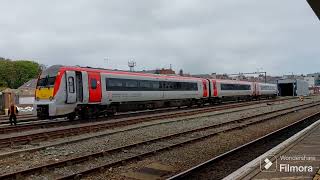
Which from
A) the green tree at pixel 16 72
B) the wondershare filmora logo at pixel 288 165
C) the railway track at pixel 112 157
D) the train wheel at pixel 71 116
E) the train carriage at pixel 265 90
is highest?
the green tree at pixel 16 72

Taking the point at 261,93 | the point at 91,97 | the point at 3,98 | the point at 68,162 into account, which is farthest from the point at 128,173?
the point at 261,93

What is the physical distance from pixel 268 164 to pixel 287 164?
469 mm

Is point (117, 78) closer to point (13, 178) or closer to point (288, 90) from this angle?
point (13, 178)

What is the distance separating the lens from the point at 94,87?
24.0m

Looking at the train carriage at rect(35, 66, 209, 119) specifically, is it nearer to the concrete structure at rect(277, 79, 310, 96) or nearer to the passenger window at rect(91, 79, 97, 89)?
the passenger window at rect(91, 79, 97, 89)

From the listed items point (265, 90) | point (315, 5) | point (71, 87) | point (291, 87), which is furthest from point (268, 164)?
point (291, 87)

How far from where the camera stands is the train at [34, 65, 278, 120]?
21828mm

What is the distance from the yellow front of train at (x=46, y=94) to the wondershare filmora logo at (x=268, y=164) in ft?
44.7

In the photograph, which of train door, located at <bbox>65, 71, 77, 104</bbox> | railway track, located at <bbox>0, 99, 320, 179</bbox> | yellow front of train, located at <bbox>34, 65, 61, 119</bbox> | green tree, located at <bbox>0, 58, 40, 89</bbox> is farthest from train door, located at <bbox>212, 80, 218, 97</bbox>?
green tree, located at <bbox>0, 58, 40, 89</bbox>

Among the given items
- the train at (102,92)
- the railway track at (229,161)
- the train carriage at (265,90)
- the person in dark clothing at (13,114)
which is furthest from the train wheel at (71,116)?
the train carriage at (265,90)

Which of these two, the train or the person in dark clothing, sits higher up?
the train

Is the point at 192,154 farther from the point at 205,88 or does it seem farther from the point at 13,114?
the point at 205,88

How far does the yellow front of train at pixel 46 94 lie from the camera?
2145 centimetres

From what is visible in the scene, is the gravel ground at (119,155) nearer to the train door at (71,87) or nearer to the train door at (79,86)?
the train door at (71,87)
